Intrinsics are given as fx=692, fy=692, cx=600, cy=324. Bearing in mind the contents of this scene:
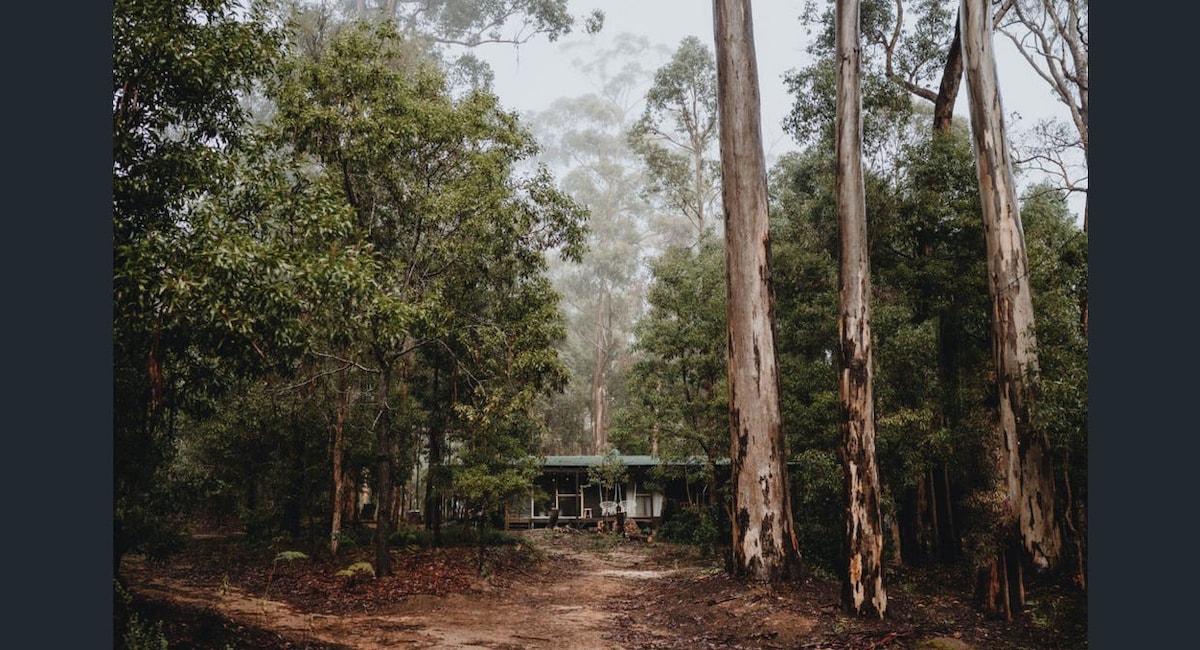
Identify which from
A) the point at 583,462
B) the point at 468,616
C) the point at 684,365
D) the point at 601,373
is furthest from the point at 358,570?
the point at 601,373

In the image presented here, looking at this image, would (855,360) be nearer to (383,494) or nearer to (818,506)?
(818,506)

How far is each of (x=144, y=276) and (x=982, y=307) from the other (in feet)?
40.7

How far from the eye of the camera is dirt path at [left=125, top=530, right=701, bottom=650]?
A: 8.05 meters

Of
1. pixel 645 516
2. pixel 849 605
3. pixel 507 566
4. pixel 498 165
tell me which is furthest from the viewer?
pixel 645 516

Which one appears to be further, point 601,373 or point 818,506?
point 601,373

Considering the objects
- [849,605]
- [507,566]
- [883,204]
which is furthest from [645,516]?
[849,605]

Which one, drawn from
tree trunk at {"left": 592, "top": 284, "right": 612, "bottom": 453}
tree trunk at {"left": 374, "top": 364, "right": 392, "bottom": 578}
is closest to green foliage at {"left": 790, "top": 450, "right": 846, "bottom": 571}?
tree trunk at {"left": 374, "top": 364, "right": 392, "bottom": 578}

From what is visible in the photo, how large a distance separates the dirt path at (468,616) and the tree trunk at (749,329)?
7.63 feet

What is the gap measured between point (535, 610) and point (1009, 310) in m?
8.35

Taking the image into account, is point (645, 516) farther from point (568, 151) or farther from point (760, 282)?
point (568, 151)

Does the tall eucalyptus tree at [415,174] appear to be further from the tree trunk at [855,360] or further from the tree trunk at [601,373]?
the tree trunk at [601,373]

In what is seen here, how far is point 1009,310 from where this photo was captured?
32.5 ft

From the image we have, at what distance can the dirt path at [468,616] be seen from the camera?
317 inches

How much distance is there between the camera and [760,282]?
33.6 ft
